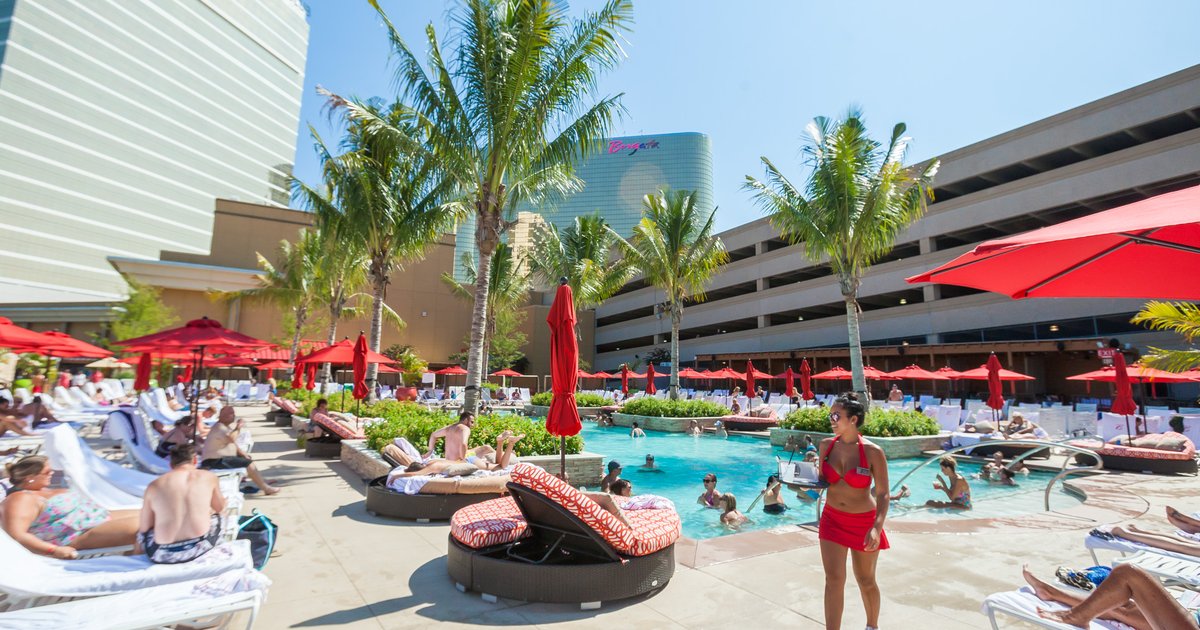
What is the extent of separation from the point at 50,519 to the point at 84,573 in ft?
2.62

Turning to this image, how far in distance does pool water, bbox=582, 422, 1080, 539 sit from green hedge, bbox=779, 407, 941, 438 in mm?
751

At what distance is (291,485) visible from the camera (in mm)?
7887

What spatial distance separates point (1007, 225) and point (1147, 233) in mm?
29948

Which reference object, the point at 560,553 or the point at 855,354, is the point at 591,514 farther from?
the point at 855,354

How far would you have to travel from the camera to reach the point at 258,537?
404cm

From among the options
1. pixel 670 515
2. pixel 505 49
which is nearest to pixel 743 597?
pixel 670 515

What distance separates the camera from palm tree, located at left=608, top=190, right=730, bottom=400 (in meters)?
20.0

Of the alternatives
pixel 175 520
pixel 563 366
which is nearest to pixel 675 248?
pixel 563 366

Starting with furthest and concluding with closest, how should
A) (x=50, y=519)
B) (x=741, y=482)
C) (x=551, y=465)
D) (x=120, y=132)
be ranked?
(x=120, y=132) → (x=741, y=482) → (x=551, y=465) → (x=50, y=519)

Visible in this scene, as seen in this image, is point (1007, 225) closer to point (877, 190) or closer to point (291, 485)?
point (877, 190)

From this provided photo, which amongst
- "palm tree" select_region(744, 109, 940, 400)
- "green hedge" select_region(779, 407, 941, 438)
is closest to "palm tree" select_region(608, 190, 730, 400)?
"palm tree" select_region(744, 109, 940, 400)

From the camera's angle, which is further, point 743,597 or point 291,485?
point 291,485

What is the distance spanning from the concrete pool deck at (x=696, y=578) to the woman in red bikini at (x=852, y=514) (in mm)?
446

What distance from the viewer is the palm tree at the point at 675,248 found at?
1997 cm
